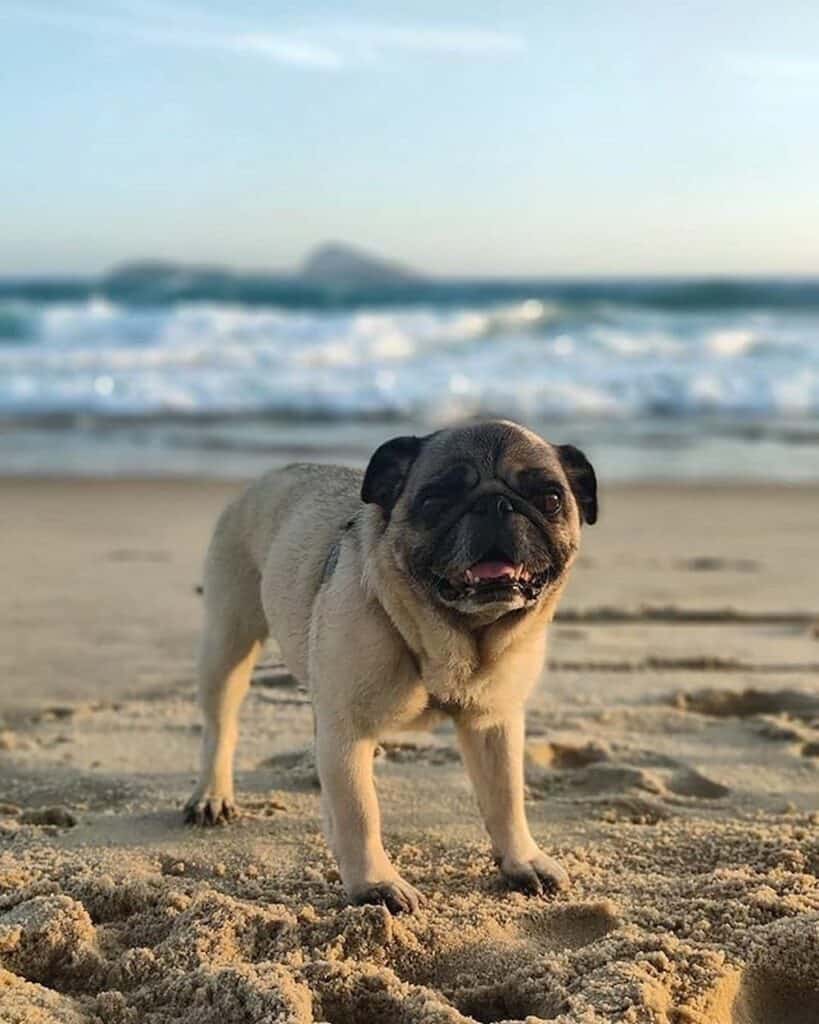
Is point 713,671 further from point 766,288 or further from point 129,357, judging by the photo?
point 766,288

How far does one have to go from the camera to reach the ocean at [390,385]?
14.8 meters

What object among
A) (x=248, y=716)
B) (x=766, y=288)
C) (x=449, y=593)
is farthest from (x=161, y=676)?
(x=766, y=288)

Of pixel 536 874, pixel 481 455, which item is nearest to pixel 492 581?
pixel 481 455

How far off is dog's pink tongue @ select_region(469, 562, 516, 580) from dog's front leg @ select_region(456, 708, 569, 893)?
0.73 meters

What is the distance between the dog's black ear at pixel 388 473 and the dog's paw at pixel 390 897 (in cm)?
113

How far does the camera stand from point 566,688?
6.46 metres

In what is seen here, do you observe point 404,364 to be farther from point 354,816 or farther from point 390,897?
point 390,897

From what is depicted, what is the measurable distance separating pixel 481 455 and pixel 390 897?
135 cm

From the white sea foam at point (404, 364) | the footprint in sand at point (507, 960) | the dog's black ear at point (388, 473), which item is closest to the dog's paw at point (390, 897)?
the footprint in sand at point (507, 960)

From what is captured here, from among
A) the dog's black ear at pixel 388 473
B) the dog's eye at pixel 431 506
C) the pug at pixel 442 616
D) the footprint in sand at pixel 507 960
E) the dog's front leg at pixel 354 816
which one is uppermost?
the dog's black ear at pixel 388 473

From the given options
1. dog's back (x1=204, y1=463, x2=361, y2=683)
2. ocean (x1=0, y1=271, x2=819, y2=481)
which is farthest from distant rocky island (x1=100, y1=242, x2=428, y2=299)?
dog's back (x1=204, y1=463, x2=361, y2=683)

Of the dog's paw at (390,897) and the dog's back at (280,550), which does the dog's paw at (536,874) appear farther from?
the dog's back at (280,550)

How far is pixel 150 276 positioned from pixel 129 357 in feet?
93.3

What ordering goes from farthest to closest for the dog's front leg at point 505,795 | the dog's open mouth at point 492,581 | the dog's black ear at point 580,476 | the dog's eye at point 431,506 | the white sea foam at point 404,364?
1. the white sea foam at point 404,364
2. the dog's front leg at point 505,795
3. the dog's black ear at point 580,476
4. the dog's eye at point 431,506
5. the dog's open mouth at point 492,581
